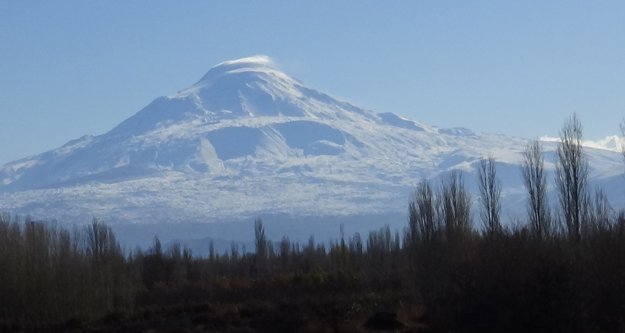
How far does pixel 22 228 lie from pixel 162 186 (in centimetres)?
12353

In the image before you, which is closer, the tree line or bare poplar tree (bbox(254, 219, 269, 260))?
the tree line

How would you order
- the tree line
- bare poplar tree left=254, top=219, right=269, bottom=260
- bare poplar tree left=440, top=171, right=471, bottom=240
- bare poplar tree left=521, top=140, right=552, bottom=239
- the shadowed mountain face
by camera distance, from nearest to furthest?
1. the tree line
2. bare poplar tree left=440, top=171, right=471, bottom=240
3. bare poplar tree left=521, top=140, right=552, bottom=239
4. bare poplar tree left=254, top=219, right=269, bottom=260
5. the shadowed mountain face

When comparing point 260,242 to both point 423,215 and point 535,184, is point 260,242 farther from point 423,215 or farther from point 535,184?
point 423,215

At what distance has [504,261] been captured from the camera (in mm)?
23094

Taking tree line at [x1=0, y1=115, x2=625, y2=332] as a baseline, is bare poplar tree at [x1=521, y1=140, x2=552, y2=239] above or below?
above

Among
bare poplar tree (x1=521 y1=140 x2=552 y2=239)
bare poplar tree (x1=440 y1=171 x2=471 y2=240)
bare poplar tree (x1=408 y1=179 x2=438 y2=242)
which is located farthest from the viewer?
bare poplar tree (x1=521 y1=140 x2=552 y2=239)

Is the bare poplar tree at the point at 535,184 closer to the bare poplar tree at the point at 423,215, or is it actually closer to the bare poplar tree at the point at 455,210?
the bare poplar tree at the point at 455,210

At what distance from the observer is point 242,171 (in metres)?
170

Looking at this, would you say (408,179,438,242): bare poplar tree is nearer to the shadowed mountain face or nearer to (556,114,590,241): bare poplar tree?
(556,114,590,241): bare poplar tree

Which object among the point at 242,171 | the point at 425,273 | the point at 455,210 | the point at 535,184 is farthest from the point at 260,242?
the point at 242,171

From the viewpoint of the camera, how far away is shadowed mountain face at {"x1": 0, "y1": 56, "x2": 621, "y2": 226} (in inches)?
5876

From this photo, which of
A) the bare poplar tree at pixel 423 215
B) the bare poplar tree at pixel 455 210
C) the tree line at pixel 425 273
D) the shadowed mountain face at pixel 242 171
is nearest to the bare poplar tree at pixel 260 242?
the tree line at pixel 425 273

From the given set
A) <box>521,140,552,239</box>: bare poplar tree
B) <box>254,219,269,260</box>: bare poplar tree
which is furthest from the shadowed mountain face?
<box>521,140,552,239</box>: bare poplar tree

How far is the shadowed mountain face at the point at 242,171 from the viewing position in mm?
149250
